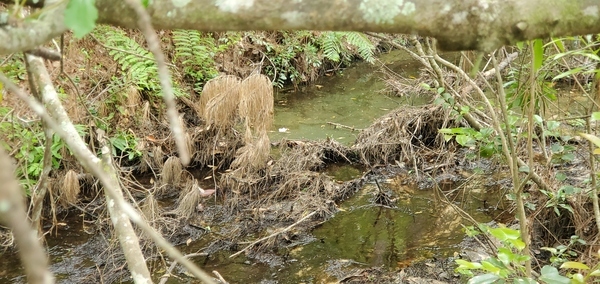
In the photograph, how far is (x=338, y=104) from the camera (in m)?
7.75

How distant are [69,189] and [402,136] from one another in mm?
3487

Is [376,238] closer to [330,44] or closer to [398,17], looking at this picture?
[398,17]

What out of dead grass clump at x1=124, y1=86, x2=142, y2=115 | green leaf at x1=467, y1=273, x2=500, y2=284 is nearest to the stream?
dead grass clump at x1=124, y1=86, x2=142, y2=115

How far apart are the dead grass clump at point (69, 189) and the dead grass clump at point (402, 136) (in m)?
2.97

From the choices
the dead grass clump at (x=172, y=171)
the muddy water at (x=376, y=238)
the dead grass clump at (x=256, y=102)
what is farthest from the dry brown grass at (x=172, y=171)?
the muddy water at (x=376, y=238)

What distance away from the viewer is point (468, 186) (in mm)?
5113

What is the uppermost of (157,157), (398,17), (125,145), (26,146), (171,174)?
(398,17)

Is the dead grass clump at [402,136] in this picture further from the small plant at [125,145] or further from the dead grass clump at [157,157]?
the small plant at [125,145]

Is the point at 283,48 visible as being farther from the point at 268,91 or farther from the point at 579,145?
the point at 579,145

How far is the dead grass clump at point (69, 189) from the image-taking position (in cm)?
474

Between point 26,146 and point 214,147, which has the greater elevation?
point 26,146

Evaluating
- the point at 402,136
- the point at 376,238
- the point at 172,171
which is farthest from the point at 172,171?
the point at 402,136

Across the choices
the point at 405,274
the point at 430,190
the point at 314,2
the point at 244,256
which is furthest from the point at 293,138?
the point at 314,2

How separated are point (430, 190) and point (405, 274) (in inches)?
62.0
